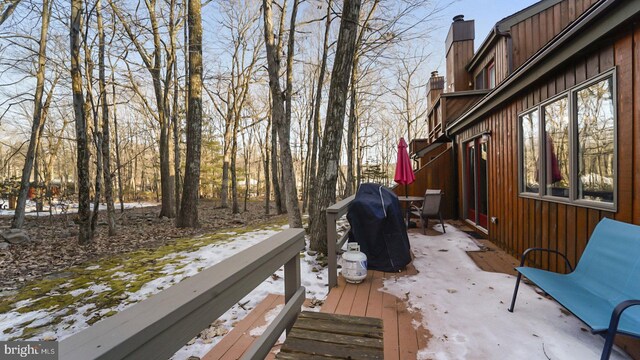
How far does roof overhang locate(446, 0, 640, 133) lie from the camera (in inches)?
92.0

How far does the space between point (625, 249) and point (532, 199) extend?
6.75 feet

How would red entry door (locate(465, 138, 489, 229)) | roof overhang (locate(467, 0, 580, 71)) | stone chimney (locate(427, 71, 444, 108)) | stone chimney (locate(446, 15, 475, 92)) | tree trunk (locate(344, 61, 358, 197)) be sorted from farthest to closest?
stone chimney (locate(427, 71, 444, 108)), tree trunk (locate(344, 61, 358, 197)), stone chimney (locate(446, 15, 475, 92)), roof overhang (locate(467, 0, 580, 71)), red entry door (locate(465, 138, 489, 229))

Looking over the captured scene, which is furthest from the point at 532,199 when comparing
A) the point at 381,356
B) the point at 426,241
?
the point at 381,356

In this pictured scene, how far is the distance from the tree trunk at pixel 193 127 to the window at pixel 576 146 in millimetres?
8129

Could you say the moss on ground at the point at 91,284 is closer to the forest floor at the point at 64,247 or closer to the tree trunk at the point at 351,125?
the forest floor at the point at 64,247

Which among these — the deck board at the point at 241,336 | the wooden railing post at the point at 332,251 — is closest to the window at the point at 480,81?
the wooden railing post at the point at 332,251

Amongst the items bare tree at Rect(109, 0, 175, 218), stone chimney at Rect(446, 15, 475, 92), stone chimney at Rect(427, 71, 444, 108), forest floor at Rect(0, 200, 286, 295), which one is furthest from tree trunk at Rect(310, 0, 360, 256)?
stone chimney at Rect(427, 71, 444, 108)

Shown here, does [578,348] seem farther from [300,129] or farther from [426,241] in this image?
[300,129]

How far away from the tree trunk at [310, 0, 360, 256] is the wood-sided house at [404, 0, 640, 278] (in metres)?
2.51

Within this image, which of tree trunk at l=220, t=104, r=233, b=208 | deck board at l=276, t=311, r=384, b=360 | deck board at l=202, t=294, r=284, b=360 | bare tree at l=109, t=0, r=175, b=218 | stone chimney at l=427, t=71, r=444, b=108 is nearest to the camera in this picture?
deck board at l=276, t=311, r=384, b=360

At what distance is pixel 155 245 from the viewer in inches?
258

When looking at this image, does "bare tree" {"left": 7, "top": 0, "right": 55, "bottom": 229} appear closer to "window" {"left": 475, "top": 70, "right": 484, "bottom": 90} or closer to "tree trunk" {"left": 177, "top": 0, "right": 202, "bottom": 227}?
"tree trunk" {"left": 177, "top": 0, "right": 202, "bottom": 227}

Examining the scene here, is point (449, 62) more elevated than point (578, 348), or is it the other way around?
point (449, 62)

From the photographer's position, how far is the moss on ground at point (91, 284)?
344 cm
